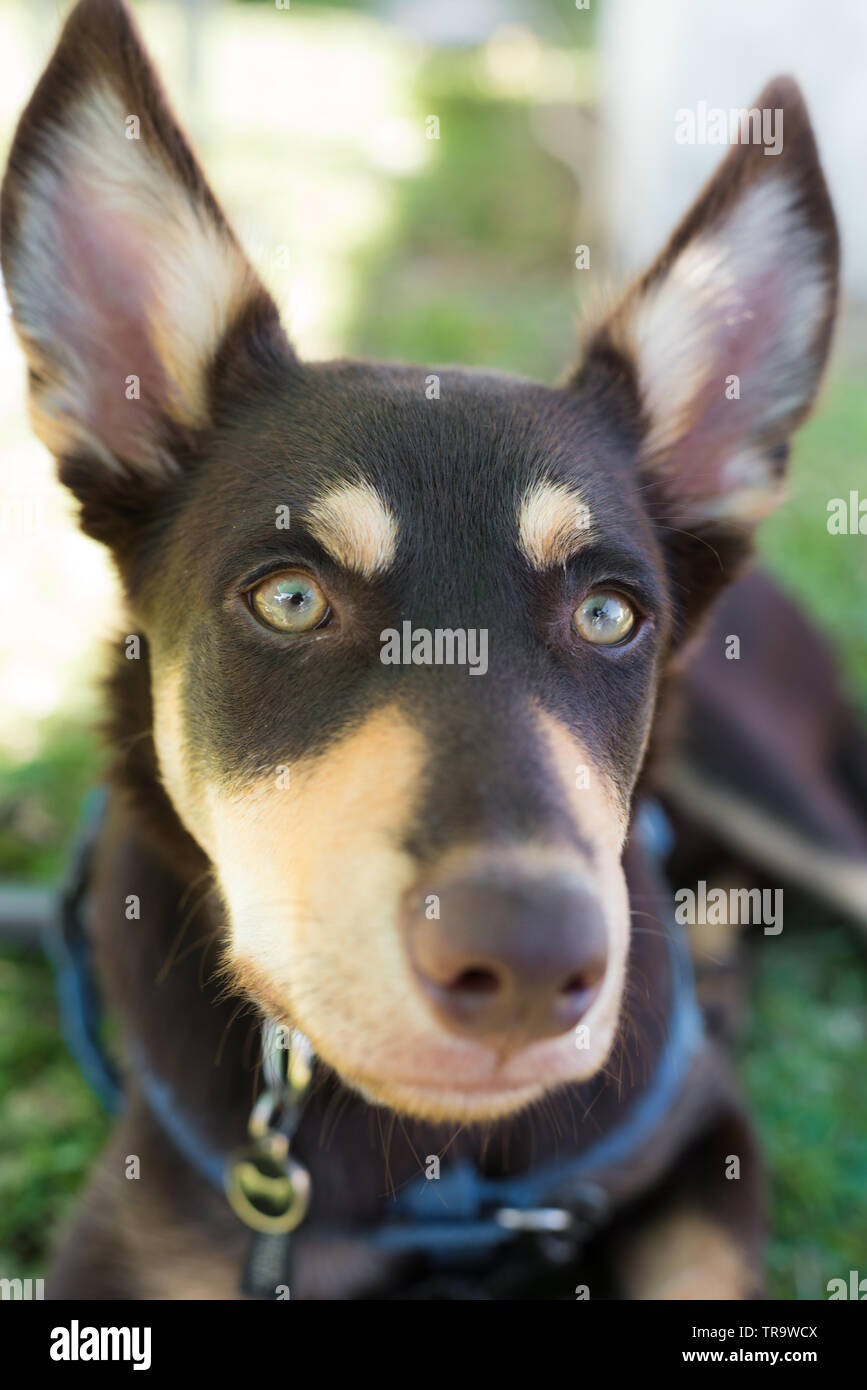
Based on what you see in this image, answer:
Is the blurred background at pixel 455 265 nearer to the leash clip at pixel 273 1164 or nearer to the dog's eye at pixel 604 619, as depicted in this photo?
the leash clip at pixel 273 1164

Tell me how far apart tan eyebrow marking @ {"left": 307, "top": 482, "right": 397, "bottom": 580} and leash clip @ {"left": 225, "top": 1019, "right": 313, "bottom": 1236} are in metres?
0.97

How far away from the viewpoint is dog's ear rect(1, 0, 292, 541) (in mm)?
2092

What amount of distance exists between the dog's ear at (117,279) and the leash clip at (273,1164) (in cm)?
115

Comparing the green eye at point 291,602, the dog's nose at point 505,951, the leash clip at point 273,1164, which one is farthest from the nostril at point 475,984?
the leash clip at point 273,1164

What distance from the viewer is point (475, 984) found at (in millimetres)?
1501

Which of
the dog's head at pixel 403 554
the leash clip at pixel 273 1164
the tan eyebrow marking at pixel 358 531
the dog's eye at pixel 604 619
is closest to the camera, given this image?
the dog's head at pixel 403 554

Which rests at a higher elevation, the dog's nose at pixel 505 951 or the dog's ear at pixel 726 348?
the dog's ear at pixel 726 348

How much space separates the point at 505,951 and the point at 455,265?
26.9 feet

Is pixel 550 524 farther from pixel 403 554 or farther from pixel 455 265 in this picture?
pixel 455 265

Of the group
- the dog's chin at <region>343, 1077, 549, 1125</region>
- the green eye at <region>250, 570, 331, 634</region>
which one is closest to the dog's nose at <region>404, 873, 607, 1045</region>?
the dog's chin at <region>343, 1077, 549, 1125</region>

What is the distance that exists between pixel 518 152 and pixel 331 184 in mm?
2500

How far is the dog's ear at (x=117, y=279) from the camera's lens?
209cm

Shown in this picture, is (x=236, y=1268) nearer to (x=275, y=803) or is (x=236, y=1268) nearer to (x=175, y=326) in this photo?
(x=275, y=803)
